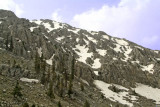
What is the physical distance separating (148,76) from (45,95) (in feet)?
247

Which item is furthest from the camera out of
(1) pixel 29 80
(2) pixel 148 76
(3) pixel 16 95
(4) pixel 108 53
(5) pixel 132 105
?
(4) pixel 108 53

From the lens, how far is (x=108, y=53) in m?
123

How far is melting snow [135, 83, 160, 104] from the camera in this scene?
88.6 metres

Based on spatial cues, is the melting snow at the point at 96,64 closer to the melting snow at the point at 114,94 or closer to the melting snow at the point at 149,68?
the melting snow at the point at 114,94

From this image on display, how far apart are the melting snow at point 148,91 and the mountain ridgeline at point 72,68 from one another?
1024mm

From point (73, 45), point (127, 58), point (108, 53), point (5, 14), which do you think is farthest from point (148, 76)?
Result: point (5, 14)

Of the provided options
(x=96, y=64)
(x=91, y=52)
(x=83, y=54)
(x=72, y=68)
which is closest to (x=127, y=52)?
(x=91, y=52)

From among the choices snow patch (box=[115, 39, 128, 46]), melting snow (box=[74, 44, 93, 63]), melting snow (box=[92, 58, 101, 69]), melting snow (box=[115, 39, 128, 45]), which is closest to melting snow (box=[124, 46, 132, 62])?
snow patch (box=[115, 39, 128, 46])

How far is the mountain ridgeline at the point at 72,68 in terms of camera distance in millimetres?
53250

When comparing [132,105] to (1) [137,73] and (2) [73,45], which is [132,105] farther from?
(2) [73,45]

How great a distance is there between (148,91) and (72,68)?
41.2 metres

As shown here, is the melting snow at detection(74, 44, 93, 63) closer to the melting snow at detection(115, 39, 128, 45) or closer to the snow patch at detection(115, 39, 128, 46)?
the snow patch at detection(115, 39, 128, 46)

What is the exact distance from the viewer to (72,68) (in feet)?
276

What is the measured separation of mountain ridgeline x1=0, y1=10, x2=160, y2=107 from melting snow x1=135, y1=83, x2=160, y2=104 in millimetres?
1024
